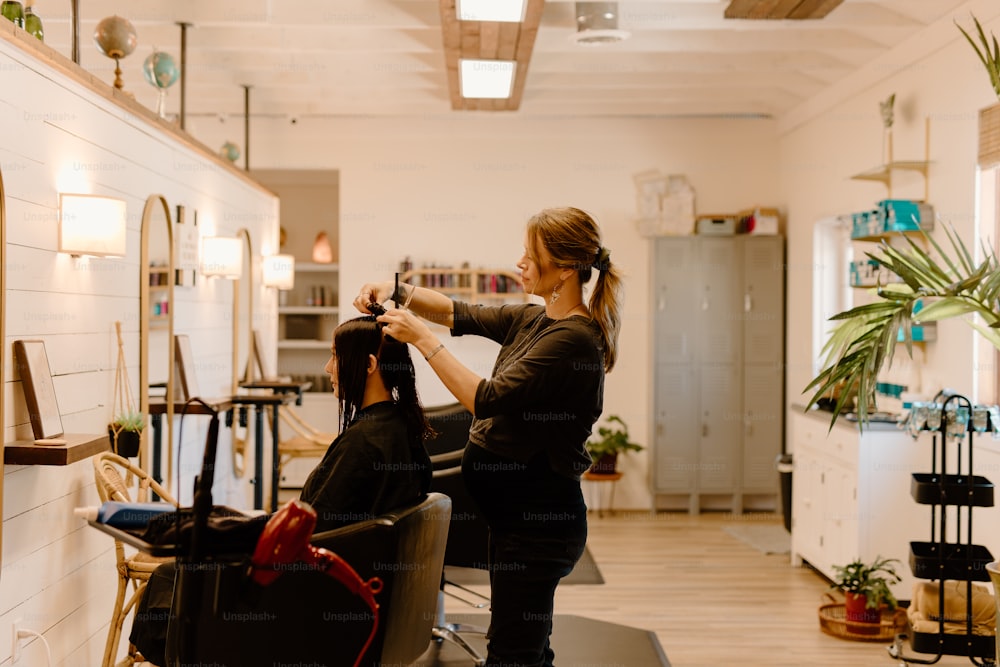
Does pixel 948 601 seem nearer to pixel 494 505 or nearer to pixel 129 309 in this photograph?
pixel 494 505

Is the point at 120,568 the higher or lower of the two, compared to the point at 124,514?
lower

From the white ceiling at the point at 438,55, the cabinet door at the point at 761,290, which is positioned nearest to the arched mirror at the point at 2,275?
the white ceiling at the point at 438,55

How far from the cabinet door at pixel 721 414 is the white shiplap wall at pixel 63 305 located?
158 inches

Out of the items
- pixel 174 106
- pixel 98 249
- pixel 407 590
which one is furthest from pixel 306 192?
pixel 407 590

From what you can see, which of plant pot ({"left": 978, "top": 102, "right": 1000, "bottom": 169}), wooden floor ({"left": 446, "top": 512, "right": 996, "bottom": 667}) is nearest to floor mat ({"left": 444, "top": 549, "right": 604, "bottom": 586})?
wooden floor ({"left": 446, "top": 512, "right": 996, "bottom": 667})

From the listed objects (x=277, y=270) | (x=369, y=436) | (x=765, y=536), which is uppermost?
(x=277, y=270)

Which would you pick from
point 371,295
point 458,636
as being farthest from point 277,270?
point 371,295

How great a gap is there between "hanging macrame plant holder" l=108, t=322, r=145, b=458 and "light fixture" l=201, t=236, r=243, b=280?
1.26 metres

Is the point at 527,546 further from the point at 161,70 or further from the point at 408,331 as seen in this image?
the point at 161,70

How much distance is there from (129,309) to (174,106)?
3.28 metres

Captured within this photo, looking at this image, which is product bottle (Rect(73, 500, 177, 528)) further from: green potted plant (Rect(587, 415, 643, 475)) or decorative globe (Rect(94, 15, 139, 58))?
green potted plant (Rect(587, 415, 643, 475))

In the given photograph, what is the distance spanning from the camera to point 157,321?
4266mm

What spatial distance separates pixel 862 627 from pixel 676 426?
2.84 meters

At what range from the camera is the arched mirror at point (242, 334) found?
5.82m
